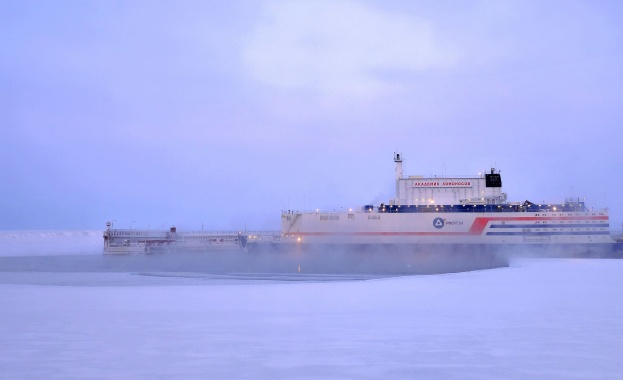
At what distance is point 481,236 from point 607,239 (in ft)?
30.5

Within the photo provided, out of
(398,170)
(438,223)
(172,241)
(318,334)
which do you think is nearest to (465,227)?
(438,223)

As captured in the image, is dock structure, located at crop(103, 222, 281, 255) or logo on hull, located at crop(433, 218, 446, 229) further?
logo on hull, located at crop(433, 218, 446, 229)

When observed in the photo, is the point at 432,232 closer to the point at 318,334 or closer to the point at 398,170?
the point at 398,170

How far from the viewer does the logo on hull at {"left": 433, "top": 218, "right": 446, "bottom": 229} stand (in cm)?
3697

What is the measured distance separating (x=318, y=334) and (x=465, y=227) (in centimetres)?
3308

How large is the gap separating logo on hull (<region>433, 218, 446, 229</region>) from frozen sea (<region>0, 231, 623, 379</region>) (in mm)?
26480

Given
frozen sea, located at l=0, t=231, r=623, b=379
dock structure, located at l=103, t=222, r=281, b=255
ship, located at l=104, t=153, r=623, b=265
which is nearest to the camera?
frozen sea, located at l=0, t=231, r=623, b=379

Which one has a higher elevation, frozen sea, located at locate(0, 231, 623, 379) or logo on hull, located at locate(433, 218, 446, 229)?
logo on hull, located at locate(433, 218, 446, 229)

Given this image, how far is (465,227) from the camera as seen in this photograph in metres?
36.8

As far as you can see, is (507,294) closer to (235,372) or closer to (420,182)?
(235,372)

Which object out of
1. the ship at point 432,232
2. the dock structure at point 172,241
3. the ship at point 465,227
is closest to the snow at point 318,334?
the dock structure at point 172,241

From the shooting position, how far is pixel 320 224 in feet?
125

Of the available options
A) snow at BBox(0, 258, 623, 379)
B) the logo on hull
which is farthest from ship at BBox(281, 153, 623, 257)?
snow at BBox(0, 258, 623, 379)

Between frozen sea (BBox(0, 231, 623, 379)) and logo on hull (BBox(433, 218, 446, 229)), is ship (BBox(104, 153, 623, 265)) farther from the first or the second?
frozen sea (BBox(0, 231, 623, 379))
